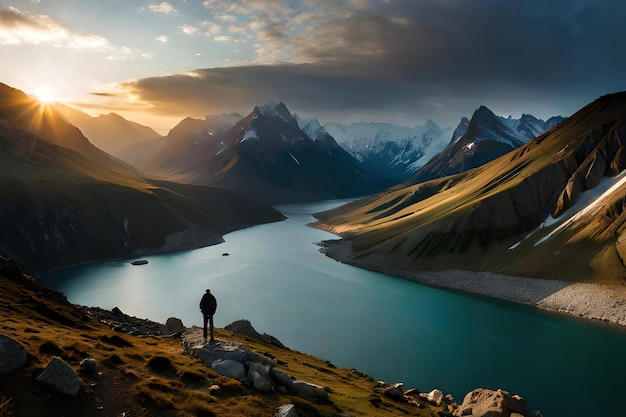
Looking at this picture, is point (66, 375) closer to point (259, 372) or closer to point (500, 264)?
point (259, 372)

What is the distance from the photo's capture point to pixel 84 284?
133m

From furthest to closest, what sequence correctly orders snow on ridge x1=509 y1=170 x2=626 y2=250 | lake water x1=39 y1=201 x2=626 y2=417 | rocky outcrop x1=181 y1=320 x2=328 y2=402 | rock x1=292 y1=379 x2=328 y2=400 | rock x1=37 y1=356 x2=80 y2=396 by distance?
snow on ridge x1=509 y1=170 x2=626 y2=250
lake water x1=39 y1=201 x2=626 y2=417
rock x1=292 y1=379 x2=328 y2=400
rocky outcrop x1=181 y1=320 x2=328 y2=402
rock x1=37 y1=356 x2=80 y2=396

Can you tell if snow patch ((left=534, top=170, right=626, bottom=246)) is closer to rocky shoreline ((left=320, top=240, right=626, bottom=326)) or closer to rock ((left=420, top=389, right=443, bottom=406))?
rocky shoreline ((left=320, top=240, right=626, bottom=326))

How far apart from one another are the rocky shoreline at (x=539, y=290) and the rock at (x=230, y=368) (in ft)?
312

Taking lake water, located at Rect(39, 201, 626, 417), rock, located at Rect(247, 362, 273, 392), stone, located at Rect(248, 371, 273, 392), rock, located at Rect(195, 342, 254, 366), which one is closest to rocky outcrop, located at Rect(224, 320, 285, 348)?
lake water, located at Rect(39, 201, 626, 417)

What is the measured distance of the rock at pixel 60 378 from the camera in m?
19.8

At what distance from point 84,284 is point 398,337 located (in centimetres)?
10345

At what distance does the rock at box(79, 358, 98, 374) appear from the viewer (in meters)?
23.4

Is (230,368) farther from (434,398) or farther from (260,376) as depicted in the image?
(434,398)

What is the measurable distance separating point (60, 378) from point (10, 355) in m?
2.89

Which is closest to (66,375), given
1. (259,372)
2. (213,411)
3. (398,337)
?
(213,411)

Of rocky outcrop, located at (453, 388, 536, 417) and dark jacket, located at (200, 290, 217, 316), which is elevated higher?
dark jacket, located at (200, 290, 217, 316)

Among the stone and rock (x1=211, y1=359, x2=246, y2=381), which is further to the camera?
rock (x1=211, y1=359, x2=246, y2=381)

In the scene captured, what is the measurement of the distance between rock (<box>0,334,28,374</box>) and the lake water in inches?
2110
